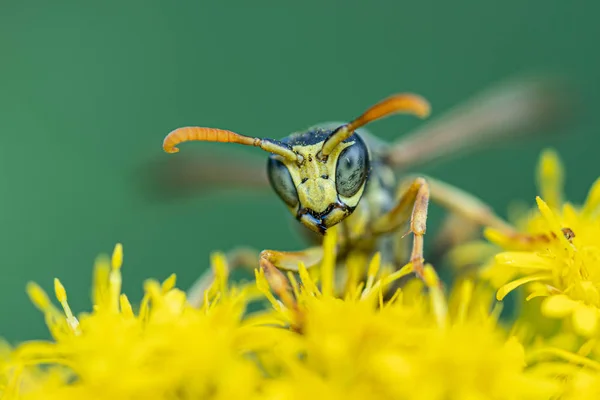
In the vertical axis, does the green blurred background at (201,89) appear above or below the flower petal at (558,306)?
above

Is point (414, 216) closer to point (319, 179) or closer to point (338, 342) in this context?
point (319, 179)

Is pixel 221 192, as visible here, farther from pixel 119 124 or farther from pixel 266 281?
pixel 266 281

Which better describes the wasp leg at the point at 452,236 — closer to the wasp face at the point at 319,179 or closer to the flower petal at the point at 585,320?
the wasp face at the point at 319,179

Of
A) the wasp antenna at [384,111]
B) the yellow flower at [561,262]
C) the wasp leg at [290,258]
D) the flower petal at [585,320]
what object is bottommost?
the flower petal at [585,320]

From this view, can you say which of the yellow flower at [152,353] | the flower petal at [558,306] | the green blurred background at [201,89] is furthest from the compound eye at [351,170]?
the green blurred background at [201,89]

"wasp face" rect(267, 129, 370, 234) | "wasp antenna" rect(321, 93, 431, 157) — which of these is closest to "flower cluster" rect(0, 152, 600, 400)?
"wasp face" rect(267, 129, 370, 234)

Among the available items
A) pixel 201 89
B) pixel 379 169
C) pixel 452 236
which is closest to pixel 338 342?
pixel 379 169

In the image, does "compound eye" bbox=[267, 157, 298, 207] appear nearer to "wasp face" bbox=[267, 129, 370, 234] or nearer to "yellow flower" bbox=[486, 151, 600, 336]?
"wasp face" bbox=[267, 129, 370, 234]
